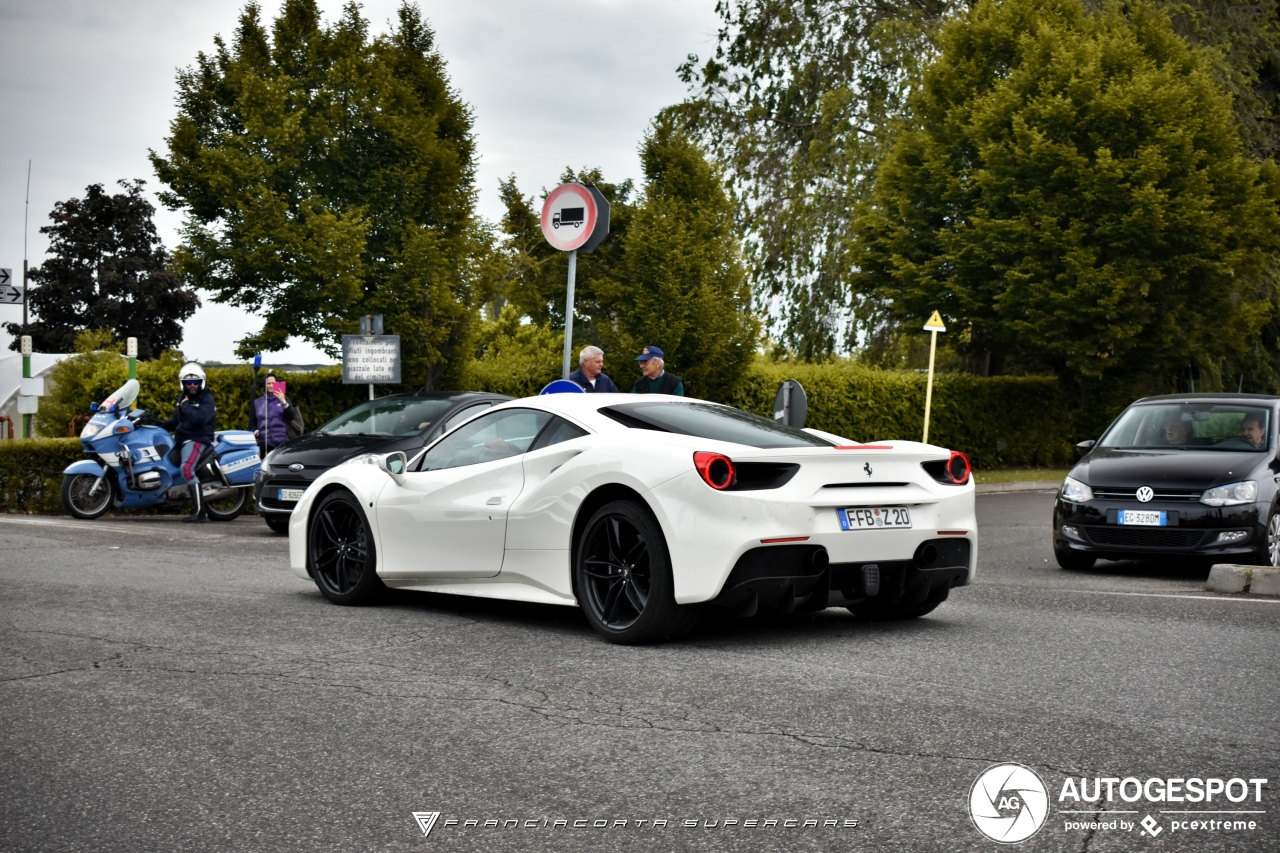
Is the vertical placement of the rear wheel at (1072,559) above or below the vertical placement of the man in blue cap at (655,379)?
below

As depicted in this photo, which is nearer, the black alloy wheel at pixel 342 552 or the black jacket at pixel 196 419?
the black alloy wheel at pixel 342 552

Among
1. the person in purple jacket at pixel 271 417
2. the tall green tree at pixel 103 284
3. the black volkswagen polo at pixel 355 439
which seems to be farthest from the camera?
the tall green tree at pixel 103 284

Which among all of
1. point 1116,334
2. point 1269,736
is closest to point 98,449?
point 1269,736

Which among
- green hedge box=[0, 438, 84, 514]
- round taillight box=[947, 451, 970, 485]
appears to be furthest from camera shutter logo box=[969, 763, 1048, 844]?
green hedge box=[0, 438, 84, 514]

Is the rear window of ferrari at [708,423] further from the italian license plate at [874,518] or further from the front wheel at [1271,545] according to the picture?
the front wheel at [1271,545]

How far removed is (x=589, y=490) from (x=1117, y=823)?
379 centimetres

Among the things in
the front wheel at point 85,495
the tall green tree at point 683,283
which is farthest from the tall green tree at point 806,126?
the front wheel at point 85,495

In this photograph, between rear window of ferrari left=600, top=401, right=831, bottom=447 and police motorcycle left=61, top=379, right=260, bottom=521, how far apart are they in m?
11.3

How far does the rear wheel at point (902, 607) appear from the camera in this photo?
26.5 ft

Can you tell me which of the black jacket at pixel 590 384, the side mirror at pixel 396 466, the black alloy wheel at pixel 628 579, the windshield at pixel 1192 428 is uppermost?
the black jacket at pixel 590 384

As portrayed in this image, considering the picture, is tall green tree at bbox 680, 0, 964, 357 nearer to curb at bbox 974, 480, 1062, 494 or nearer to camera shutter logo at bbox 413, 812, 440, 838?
curb at bbox 974, 480, 1062, 494

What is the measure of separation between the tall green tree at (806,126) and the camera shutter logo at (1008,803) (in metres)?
30.5

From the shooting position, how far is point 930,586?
7758 millimetres

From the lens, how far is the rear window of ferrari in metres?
7.55
